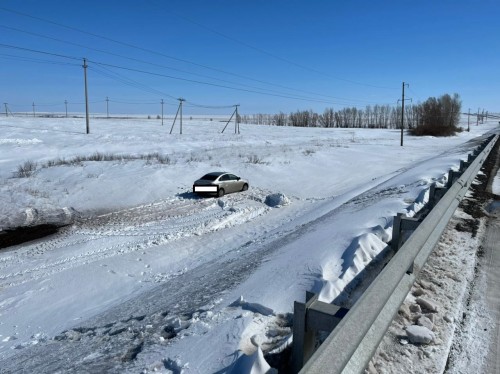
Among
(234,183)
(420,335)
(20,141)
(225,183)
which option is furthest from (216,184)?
(20,141)

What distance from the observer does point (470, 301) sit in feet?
14.4

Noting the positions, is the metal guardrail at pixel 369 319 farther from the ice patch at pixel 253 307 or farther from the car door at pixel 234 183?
the car door at pixel 234 183

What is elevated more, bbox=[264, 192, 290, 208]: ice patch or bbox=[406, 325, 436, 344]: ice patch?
bbox=[406, 325, 436, 344]: ice patch

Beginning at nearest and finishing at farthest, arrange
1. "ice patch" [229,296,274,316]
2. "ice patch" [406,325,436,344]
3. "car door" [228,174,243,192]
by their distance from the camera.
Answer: "ice patch" [406,325,436,344] → "ice patch" [229,296,274,316] → "car door" [228,174,243,192]

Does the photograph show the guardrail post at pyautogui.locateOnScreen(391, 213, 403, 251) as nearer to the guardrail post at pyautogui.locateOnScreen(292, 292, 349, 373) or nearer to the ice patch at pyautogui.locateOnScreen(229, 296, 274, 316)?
the ice patch at pyautogui.locateOnScreen(229, 296, 274, 316)

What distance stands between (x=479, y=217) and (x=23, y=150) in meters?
36.0

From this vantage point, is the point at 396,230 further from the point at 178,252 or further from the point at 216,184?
the point at 216,184

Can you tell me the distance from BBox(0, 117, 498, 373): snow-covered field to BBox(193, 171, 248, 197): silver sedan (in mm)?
475

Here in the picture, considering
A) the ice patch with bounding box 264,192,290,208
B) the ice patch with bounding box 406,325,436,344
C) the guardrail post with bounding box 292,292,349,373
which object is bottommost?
the ice patch with bounding box 264,192,290,208

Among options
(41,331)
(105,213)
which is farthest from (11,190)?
(41,331)

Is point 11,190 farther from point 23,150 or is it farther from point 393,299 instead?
point 393,299

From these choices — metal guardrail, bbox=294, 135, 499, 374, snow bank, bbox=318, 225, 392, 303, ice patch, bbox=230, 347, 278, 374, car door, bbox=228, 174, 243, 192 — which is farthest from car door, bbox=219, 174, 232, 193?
ice patch, bbox=230, 347, 278, 374

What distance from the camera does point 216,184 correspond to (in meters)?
20.4

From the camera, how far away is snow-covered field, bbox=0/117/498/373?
441cm
